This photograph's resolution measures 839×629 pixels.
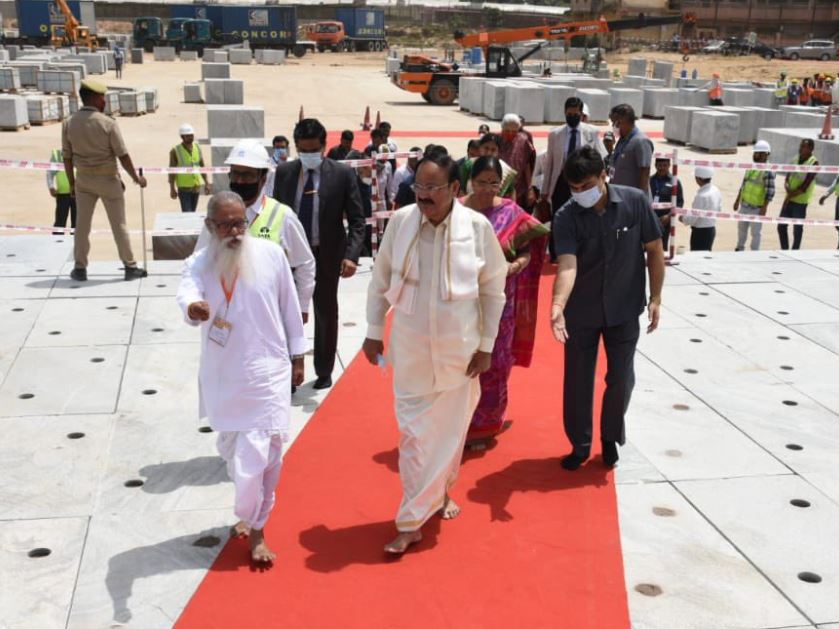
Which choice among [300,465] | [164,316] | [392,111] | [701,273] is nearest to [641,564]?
[300,465]

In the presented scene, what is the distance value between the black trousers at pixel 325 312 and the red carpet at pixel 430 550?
22.4 inches

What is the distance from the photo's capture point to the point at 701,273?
9.97 metres

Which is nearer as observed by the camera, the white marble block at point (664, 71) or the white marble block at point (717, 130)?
the white marble block at point (717, 130)

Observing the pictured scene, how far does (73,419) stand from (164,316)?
2176 mm

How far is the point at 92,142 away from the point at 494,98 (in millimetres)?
22899

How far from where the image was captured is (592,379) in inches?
208

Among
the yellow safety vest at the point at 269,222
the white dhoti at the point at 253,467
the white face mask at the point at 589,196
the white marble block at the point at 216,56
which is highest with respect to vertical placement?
the white face mask at the point at 589,196

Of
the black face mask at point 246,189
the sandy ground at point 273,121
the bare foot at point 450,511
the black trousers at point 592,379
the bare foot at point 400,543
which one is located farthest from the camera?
the sandy ground at point 273,121

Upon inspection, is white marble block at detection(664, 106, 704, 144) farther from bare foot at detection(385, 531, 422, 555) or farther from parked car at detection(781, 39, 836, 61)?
parked car at detection(781, 39, 836, 61)

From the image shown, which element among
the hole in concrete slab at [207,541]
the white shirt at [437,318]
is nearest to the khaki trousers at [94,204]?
the hole in concrete slab at [207,541]

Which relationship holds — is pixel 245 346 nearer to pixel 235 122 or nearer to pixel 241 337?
pixel 241 337

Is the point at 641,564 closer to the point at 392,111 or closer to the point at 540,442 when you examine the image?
the point at 540,442

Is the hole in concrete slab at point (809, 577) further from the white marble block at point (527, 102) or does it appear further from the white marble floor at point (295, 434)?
the white marble block at point (527, 102)

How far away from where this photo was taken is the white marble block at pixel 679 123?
82.8ft
